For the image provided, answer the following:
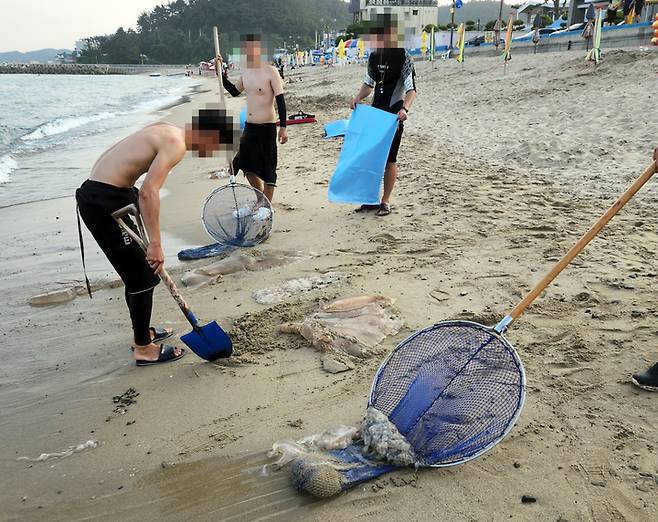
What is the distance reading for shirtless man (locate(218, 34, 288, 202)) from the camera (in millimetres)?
4887

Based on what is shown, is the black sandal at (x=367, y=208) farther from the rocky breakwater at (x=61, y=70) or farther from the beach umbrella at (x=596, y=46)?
the rocky breakwater at (x=61, y=70)

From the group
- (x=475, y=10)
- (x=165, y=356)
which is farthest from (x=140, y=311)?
(x=475, y=10)

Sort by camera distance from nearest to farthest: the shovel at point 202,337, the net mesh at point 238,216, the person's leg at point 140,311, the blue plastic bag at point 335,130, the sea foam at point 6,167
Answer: the shovel at point 202,337 → the person's leg at point 140,311 → the net mesh at point 238,216 → the sea foam at point 6,167 → the blue plastic bag at point 335,130

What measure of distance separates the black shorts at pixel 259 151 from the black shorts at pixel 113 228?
232 centimetres

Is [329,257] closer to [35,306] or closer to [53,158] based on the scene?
[35,306]

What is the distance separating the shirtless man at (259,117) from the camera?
4.89m

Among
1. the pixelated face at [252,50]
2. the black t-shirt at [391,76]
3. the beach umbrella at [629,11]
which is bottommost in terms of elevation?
the black t-shirt at [391,76]


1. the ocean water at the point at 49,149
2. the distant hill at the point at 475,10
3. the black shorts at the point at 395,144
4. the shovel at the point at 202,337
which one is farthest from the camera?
the distant hill at the point at 475,10

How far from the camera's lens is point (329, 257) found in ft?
14.3

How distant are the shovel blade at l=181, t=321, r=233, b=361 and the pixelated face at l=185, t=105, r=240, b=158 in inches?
40.9

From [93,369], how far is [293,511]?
177 centimetres

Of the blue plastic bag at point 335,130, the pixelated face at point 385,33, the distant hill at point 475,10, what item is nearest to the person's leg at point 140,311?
the pixelated face at point 385,33

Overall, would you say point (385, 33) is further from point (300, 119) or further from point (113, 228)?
point (300, 119)

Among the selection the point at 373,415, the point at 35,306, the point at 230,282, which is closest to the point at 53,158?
the point at 35,306
